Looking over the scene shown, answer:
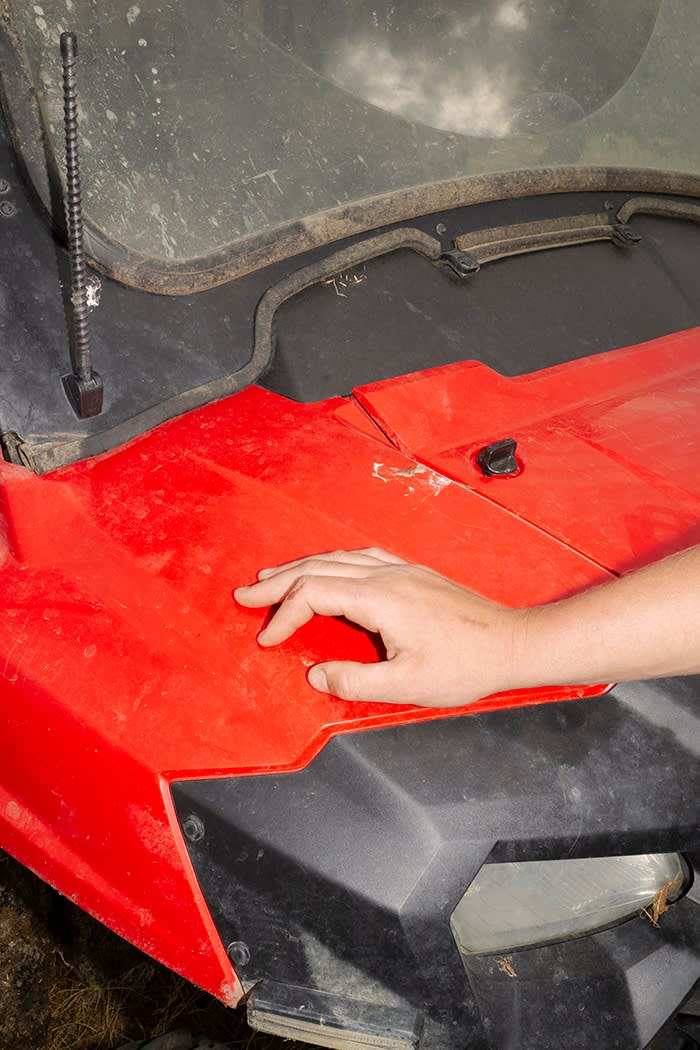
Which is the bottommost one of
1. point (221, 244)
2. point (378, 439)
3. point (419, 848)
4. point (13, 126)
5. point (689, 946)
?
point (689, 946)

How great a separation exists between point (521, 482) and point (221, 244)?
0.44 meters

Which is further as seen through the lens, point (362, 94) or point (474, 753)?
point (362, 94)

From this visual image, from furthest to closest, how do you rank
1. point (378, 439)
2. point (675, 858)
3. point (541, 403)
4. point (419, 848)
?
point (541, 403) → point (378, 439) → point (675, 858) → point (419, 848)

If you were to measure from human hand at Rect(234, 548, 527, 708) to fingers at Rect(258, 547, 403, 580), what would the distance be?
0.05 feet

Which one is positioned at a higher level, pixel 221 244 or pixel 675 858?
pixel 221 244

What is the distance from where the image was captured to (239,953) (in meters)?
0.92

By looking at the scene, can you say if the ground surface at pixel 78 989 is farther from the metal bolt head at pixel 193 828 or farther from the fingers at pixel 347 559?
the fingers at pixel 347 559

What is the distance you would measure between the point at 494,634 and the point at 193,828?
0.30 m

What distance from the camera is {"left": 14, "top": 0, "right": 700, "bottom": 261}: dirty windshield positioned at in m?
1.19

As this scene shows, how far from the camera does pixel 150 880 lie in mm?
942

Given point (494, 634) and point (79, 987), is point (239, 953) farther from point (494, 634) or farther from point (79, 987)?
point (79, 987)

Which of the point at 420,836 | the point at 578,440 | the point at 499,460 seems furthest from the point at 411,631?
the point at 578,440

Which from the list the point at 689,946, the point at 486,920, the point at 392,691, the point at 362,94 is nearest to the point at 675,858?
the point at 689,946

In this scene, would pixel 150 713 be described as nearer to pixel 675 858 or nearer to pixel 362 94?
pixel 675 858
